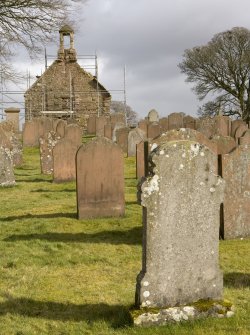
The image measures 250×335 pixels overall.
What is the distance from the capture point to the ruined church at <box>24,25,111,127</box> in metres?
37.5

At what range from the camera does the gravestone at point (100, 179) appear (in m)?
9.07

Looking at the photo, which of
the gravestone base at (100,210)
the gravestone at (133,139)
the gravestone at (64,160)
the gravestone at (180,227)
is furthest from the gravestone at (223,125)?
the gravestone at (180,227)

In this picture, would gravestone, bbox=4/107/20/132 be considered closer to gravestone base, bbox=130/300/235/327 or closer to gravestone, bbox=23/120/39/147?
gravestone, bbox=23/120/39/147

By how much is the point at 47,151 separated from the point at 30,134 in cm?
1020

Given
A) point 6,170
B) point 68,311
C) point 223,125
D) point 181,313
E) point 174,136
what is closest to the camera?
point 181,313

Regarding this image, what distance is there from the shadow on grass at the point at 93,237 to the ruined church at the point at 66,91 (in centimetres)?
2939

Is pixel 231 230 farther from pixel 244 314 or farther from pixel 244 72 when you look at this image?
pixel 244 72

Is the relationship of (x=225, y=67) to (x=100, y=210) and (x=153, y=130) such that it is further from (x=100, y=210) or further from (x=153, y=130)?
(x=100, y=210)

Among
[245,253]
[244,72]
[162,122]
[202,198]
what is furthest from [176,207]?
[244,72]

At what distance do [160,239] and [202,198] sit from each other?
0.62 metres

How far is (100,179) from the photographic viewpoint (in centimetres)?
923

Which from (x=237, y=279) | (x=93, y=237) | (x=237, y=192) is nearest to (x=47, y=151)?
(x=93, y=237)

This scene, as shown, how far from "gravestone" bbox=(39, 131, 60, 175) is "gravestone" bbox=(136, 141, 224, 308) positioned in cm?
1205

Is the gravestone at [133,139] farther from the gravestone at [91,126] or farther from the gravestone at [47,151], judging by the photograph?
the gravestone at [91,126]
